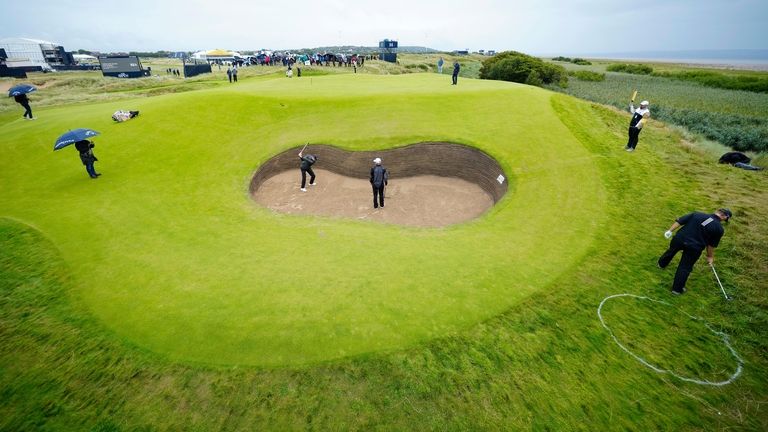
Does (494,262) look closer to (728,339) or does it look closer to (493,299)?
(493,299)

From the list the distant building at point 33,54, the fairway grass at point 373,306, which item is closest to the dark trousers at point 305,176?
the fairway grass at point 373,306

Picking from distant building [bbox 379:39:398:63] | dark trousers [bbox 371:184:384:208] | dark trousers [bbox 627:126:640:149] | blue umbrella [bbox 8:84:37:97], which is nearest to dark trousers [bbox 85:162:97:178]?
blue umbrella [bbox 8:84:37:97]

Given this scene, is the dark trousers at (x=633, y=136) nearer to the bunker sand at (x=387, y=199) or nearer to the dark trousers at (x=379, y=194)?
the bunker sand at (x=387, y=199)

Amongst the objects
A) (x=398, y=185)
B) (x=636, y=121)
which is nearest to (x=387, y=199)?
(x=398, y=185)

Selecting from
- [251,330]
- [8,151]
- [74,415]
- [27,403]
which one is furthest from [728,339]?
[8,151]

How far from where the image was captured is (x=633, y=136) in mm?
17734

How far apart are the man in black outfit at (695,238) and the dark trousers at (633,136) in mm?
10170

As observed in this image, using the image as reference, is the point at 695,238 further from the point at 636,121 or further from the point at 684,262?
the point at 636,121

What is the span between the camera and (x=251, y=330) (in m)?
8.09

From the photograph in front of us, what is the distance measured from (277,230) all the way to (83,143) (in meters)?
12.3

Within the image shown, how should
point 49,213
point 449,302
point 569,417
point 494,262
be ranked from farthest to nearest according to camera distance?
point 49,213
point 494,262
point 449,302
point 569,417

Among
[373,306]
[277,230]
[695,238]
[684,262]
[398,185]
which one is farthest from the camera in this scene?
[398,185]

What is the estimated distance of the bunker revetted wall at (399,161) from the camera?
20156 mm

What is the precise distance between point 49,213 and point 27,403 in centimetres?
1110
